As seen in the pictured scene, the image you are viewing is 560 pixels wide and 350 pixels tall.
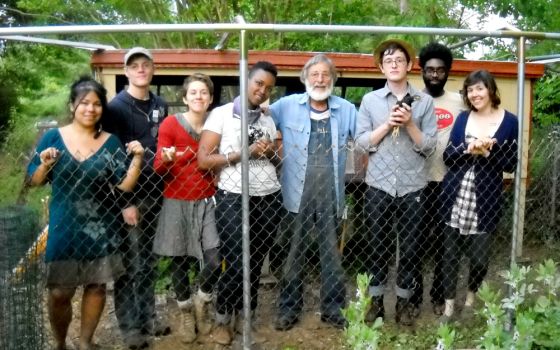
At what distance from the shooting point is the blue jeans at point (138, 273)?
12.3 ft

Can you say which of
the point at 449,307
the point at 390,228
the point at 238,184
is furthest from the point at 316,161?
the point at 449,307

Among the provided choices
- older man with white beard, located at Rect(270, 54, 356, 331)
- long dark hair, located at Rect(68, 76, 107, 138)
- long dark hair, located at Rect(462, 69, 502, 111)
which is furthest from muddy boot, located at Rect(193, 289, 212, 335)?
long dark hair, located at Rect(462, 69, 502, 111)

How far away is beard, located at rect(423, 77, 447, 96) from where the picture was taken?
4238mm

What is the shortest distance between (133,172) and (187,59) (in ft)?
7.30

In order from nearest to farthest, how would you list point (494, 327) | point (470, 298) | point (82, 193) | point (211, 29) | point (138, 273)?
1. point (494, 327)
2. point (211, 29)
3. point (82, 193)
4. point (138, 273)
5. point (470, 298)

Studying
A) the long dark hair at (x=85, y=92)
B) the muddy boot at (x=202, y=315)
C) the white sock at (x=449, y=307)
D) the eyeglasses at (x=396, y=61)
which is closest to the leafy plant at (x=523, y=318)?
the white sock at (x=449, y=307)

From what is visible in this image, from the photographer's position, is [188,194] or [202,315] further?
[202,315]

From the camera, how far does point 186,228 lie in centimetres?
375

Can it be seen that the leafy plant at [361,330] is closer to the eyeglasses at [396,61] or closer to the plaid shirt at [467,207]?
the plaid shirt at [467,207]

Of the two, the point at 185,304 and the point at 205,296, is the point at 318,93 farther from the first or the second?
the point at 185,304

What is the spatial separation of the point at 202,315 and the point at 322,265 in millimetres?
838

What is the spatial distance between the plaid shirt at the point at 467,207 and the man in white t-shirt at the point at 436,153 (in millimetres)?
205

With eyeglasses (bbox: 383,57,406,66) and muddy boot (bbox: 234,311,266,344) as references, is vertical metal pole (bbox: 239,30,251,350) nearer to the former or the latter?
muddy boot (bbox: 234,311,266,344)

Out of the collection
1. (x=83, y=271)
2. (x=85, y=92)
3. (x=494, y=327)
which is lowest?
(x=494, y=327)
